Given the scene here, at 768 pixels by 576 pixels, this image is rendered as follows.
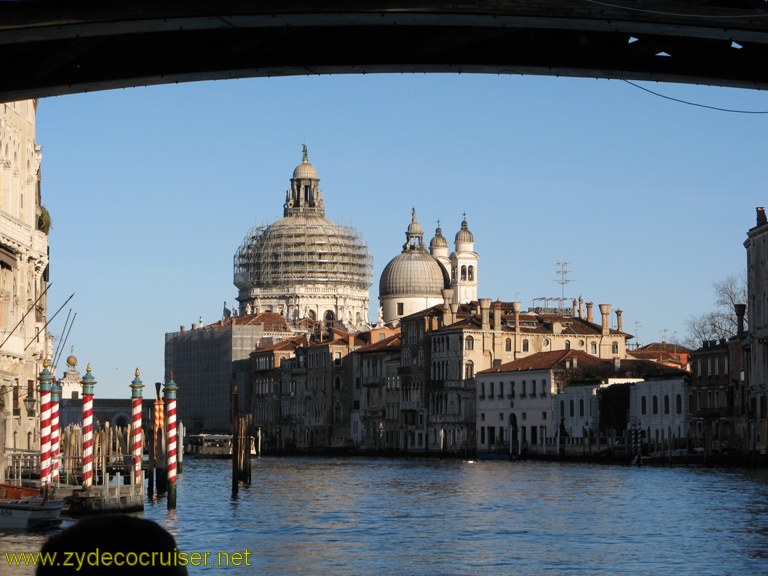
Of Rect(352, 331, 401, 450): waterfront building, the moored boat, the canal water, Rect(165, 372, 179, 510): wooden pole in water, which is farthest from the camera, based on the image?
Rect(352, 331, 401, 450): waterfront building

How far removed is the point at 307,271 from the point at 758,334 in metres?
77.6

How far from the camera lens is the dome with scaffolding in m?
141

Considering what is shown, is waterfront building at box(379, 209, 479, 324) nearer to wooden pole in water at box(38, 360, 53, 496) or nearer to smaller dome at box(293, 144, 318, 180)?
smaller dome at box(293, 144, 318, 180)

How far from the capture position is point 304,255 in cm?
14112

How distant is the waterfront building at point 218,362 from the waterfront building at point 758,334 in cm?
6496

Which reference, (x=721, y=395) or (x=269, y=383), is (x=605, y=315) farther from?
(x=269, y=383)

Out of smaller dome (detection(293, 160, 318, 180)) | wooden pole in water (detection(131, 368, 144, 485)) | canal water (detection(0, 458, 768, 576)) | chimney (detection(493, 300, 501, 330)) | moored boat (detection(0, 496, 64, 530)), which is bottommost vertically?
canal water (detection(0, 458, 768, 576))

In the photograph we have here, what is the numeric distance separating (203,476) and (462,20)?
163ft

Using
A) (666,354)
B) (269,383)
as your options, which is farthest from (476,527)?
(269,383)

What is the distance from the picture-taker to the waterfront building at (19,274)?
27859 mm

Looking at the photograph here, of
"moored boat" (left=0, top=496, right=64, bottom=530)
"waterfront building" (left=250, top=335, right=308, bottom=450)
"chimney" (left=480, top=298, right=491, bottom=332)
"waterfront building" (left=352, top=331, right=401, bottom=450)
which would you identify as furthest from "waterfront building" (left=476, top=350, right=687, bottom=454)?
"moored boat" (left=0, top=496, right=64, bottom=530)

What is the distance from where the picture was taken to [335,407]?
386 feet

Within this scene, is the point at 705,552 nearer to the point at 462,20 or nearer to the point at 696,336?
the point at 462,20

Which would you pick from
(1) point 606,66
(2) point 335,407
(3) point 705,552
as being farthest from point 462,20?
(2) point 335,407
